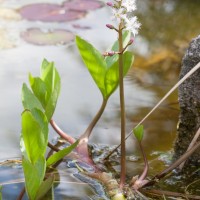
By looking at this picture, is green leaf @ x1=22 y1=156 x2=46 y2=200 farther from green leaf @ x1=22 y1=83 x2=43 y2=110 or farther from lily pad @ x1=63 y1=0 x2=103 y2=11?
lily pad @ x1=63 y1=0 x2=103 y2=11

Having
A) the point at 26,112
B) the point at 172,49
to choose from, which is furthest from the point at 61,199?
the point at 172,49

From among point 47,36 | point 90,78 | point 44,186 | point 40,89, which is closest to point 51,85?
point 40,89

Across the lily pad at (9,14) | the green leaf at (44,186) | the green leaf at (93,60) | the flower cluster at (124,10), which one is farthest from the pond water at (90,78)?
the flower cluster at (124,10)

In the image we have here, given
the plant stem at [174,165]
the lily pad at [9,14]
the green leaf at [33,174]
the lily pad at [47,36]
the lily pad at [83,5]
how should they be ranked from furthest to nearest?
the lily pad at [83,5], the lily pad at [9,14], the lily pad at [47,36], the plant stem at [174,165], the green leaf at [33,174]

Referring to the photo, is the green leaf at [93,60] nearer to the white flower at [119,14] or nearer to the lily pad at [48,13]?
the white flower at [119,14]

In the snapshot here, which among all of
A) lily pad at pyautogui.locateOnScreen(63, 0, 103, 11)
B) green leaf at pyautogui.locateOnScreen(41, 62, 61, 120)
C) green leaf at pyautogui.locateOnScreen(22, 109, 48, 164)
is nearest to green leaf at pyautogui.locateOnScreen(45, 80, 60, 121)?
green leaf at pyautogui.locateOnScreen(41, 62, 61, 120)

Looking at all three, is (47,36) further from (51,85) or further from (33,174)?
(33,174)
